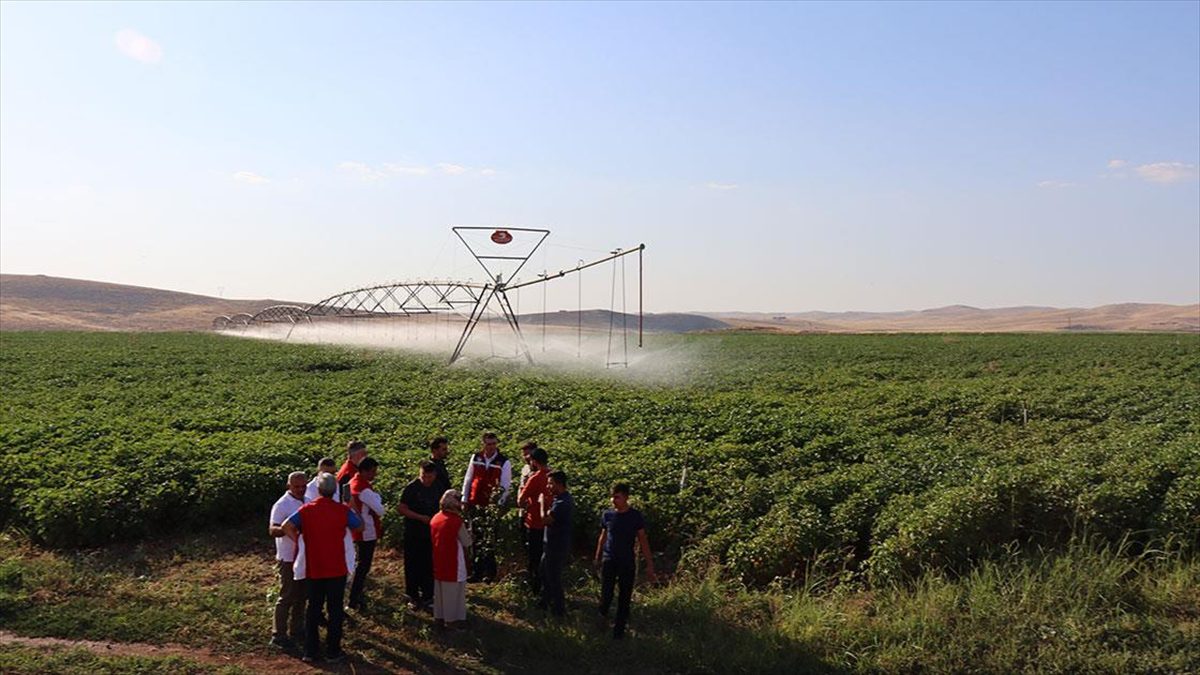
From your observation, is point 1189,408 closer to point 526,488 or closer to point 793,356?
point 526,488

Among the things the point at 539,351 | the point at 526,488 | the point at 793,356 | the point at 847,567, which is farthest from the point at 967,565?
the point at 793,356

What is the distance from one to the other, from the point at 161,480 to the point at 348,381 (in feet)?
54.6

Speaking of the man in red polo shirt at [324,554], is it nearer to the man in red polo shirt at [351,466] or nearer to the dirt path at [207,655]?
the dirt path at [207,655]

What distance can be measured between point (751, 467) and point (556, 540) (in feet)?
18.9

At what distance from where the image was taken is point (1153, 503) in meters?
11.5

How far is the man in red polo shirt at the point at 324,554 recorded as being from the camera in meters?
8.44

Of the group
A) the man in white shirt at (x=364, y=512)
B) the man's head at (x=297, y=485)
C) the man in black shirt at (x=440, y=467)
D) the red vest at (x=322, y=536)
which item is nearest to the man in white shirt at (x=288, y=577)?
the man's head at (x=297, y=485)

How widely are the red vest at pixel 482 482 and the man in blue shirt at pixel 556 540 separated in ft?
3.95

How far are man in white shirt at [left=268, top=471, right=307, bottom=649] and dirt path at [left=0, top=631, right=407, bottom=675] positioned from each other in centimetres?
27

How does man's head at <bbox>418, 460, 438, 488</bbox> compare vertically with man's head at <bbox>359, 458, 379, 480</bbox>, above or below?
below

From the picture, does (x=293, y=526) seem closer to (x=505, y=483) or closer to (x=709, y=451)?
(x=505, y=483)

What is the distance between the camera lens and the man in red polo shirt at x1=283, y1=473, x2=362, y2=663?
332 inches

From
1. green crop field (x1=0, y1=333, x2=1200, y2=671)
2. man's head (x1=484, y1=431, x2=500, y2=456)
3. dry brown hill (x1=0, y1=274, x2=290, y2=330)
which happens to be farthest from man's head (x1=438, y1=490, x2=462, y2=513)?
dry brown hill (x1=0, y1=274, x2=290, y2=330)

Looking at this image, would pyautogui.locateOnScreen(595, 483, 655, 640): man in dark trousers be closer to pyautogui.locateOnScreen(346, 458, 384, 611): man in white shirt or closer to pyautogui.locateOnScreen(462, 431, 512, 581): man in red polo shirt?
pyautogui.locateOnScreen(462, 431, 512, 581): man in red polo shirt
